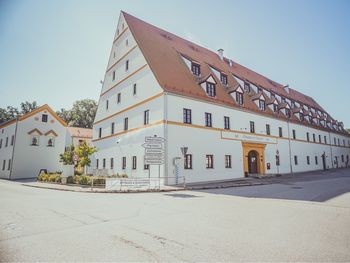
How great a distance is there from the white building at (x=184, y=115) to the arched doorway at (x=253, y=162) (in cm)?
12

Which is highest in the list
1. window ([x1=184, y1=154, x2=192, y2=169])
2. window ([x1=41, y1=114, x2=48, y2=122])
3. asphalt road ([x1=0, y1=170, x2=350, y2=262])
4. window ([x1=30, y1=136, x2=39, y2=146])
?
window ([x1=41, y1=114, x2=48, y2=122])

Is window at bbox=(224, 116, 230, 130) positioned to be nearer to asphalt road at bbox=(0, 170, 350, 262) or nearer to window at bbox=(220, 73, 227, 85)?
window at bbox=(220, 73, 227, 85)

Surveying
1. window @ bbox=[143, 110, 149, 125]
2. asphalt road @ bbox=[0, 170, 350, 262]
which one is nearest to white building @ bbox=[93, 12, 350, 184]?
window @ bbox=[143, 110, 149, 125]

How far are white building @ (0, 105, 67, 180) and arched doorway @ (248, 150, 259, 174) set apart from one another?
2989cm

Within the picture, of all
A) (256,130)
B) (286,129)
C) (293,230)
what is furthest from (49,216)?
Answer: (286,129)

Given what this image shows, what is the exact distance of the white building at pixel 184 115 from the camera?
20156mm

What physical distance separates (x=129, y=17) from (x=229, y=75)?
49.3 feet

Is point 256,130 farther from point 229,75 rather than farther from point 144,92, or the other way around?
point 144,92

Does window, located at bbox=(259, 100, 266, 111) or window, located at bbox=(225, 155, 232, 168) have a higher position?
window, located at bbox=(259, 100, 266, 111)

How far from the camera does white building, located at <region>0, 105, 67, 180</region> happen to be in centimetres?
3259

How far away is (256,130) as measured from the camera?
27.3 metres

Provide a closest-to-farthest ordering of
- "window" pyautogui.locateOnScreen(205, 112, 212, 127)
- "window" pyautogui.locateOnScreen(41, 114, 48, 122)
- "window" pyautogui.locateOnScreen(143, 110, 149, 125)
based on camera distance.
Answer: "window" pyautogui.locateOnScreen(143, 110, 149, 125) < "window" pyautogui.locateOnScreen(205, 112, 212, 127) < "window" pyautogui.locateOnScreen(41, 114, 48, 122)

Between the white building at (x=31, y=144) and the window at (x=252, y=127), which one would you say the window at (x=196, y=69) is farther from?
the white building at (x=31, y=144)

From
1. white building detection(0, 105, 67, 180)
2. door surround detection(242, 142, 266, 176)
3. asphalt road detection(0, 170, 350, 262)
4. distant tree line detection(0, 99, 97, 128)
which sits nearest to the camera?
asphalt road detection(0, 170, 350, 262)
